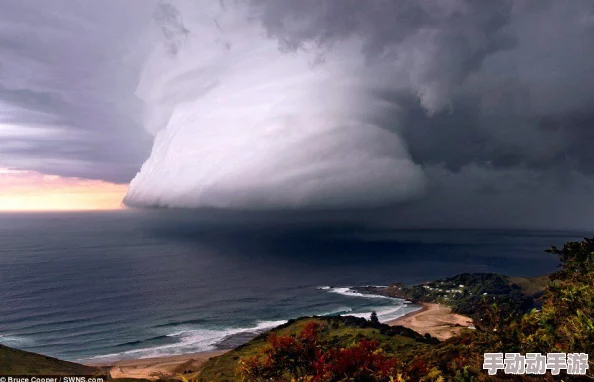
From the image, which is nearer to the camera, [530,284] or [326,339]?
[326,339]

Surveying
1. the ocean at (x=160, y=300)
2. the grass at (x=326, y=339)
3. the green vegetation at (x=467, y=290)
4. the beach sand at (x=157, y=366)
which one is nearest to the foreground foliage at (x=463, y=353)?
the grass at (x=326, y=339)

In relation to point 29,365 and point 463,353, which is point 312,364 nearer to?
point 463,353

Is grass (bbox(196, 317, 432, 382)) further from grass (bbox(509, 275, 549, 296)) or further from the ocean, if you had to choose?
grass (bbox(509, 275, 549, 296))

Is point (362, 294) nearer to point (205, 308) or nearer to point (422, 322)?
point (422, 322)

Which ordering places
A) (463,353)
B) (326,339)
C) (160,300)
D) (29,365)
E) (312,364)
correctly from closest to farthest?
(312,364)
(463,353)
(29,365)
(326,339)
(160,300)

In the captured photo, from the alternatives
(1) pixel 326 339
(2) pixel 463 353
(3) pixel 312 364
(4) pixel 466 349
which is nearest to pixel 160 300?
(1) pixel 326 339
